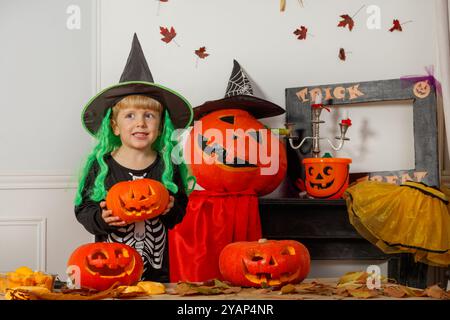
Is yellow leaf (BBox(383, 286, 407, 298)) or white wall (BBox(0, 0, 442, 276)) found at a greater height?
white wall (BBox(0, 0, 442, 276))

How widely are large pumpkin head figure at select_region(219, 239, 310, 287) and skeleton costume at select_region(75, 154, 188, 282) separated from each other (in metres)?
0.42

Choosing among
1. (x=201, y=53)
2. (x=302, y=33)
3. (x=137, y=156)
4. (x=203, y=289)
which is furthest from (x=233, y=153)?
(x=203, y=289)

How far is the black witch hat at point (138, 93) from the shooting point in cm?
172

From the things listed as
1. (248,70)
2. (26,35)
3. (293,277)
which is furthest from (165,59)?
(293,277)

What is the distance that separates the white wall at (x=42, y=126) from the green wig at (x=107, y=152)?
78 centimetres

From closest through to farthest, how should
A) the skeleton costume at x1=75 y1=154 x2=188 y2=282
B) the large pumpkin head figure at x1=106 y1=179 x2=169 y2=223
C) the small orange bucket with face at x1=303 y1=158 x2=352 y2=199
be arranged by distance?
the large pumpkin head figure at x1=106 y1=179 x2=169 y2=223 → the skeleton costume at x1=75 y1=154 x2=188 y2=282 → the small orange bucket with face at x1=303 y1=158 x2=352 y2=199

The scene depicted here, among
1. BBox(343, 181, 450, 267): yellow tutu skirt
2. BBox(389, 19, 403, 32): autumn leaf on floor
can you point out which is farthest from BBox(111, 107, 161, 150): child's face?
BBox(389, 19, 403, 32): autumn leaf on floor

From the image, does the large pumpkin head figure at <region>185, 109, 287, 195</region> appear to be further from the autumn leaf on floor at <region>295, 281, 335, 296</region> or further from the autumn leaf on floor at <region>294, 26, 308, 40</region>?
the autumn leaf on floor at <region>295, 281, 335, 296</region>

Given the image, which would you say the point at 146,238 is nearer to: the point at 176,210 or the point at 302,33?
the point at 176,210

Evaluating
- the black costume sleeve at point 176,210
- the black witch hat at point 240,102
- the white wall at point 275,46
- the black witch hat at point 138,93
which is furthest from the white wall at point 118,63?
the black costume sleeve at point 176,210

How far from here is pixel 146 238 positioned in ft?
5.56

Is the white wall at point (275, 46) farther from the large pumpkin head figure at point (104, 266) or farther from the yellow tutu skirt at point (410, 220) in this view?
the large pumpkin head figure at point (104, 266)

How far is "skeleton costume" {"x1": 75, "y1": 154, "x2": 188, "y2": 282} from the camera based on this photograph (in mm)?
1675

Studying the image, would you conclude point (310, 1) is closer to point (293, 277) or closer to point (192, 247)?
point (192, 247)
